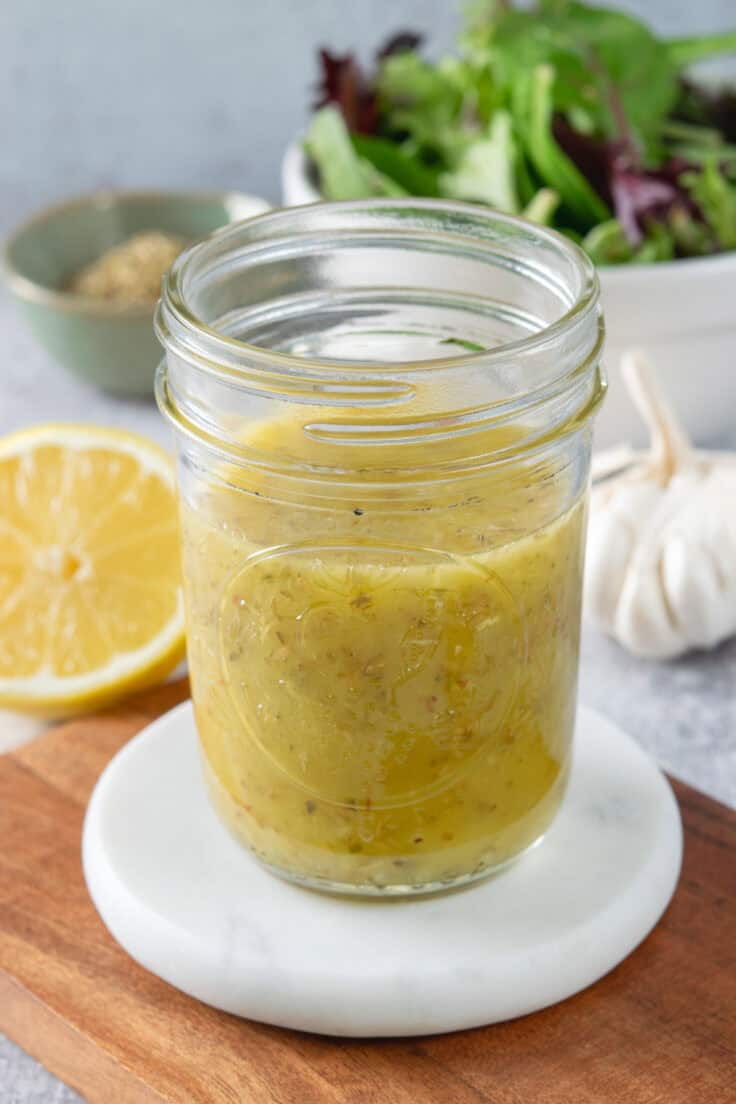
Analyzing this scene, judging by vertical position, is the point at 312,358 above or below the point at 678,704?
above

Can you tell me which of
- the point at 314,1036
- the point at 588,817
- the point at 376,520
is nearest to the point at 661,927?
the point at 588,817

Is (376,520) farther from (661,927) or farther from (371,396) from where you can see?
(661,927)

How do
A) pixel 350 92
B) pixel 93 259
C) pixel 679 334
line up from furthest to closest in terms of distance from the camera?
pixel 93 259 → pixel 350 92 → pixel 679 334

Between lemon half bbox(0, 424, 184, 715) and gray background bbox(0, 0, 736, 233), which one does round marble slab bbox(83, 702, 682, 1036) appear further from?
gray background bbox(0, 0, 736, 233)

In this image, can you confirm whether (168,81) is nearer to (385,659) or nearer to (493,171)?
(493,171)

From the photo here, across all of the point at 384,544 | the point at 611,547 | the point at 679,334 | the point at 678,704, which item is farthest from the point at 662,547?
the point at 384,544

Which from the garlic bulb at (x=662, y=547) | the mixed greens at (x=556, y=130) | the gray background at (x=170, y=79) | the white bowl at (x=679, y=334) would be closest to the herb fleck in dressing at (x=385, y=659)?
the garlic bulb at (x=662, y=547)
